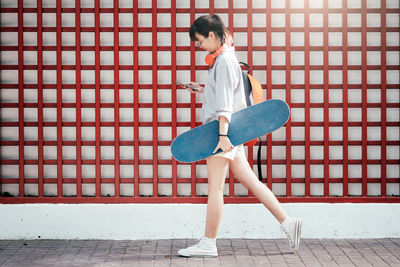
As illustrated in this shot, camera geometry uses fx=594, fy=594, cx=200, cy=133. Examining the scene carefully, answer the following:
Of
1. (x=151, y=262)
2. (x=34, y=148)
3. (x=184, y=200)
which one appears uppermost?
(x=34, y=148)

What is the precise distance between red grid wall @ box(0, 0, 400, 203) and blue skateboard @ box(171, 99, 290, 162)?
105 centimetres

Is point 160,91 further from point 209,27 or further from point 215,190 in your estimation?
point 215,190

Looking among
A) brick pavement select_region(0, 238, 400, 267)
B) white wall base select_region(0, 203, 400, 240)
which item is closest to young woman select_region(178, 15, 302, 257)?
brick pavement select_region(0, 238, 400, 267)

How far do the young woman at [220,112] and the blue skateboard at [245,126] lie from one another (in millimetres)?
84

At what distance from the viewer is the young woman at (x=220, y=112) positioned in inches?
193

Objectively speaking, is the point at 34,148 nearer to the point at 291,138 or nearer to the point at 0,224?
the point at 0,224

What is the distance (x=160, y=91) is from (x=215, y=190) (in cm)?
138

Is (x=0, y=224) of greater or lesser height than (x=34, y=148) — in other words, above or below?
below

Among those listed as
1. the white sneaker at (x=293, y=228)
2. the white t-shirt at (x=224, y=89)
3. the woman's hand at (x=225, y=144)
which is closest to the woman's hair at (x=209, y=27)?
the white t-shirt at (x=224, y=89)

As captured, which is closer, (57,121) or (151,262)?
(151,262)

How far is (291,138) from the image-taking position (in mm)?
6102

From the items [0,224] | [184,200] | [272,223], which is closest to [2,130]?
[0,224]

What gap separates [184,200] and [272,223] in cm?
91

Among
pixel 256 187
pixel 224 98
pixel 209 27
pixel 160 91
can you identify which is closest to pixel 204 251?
pixel 256 187
